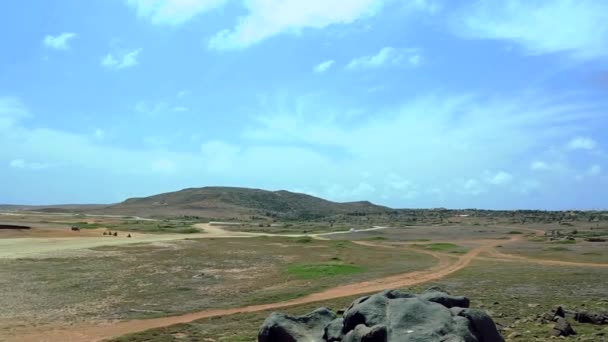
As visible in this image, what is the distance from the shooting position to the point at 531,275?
39.5 m

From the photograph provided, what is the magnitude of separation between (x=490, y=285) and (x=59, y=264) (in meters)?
30.9

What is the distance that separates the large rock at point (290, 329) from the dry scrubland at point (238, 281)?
390 centimetres

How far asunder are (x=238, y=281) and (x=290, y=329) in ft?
67.1

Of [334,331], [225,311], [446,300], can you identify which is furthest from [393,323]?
[225,311]

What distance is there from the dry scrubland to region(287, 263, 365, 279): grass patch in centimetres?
8

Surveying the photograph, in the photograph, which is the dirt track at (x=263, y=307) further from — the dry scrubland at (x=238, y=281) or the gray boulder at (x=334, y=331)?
the gray boulder at (x=334, y=331)

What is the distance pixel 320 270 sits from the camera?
137 feet

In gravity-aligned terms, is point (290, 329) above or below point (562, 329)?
above

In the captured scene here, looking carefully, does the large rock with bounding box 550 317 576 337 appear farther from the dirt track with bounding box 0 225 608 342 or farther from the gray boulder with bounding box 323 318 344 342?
the dirt track with bounding box 0 225 608 342

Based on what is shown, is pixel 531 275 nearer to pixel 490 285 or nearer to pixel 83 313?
pixel 490 285

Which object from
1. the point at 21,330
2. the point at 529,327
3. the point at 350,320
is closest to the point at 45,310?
the point at 21,330

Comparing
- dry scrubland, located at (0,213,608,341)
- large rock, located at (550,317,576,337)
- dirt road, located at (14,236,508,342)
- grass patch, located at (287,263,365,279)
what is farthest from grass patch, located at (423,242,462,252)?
large rock, located at (550,317,576,337)

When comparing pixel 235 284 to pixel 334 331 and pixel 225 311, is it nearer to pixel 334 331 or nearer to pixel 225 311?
pixel 225 311

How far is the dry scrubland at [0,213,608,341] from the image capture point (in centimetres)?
2383
